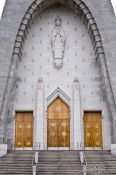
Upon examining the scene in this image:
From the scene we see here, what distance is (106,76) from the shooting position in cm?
2102

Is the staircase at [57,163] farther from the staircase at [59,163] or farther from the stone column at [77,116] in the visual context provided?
the stone column at [77,116]

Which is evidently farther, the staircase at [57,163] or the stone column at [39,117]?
the stone column at [39,117]

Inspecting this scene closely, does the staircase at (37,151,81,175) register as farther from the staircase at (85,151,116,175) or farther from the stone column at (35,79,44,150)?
the stone column at (35,79,44,150)

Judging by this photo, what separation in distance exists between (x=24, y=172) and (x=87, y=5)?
1278cm

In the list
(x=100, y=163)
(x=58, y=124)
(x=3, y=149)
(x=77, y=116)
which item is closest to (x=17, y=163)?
Answer: (x=3, y=149)

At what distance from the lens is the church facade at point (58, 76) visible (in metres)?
21.3

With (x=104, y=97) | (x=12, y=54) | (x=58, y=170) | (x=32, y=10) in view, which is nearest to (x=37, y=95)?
(x=12, y=54)

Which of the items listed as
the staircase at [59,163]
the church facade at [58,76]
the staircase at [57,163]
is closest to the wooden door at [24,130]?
the church facade at [58,76]

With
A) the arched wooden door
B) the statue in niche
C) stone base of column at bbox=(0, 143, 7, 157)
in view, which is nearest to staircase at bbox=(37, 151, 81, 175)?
stone base of column at bbox=(0, 143, 7, 157)

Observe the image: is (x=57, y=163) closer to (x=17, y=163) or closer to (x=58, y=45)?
(x=17, y=163)

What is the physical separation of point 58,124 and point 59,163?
5.79 metres

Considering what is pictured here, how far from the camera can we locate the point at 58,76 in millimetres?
22812

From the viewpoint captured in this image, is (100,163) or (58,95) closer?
(100,163)

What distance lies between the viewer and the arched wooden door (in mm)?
21812
